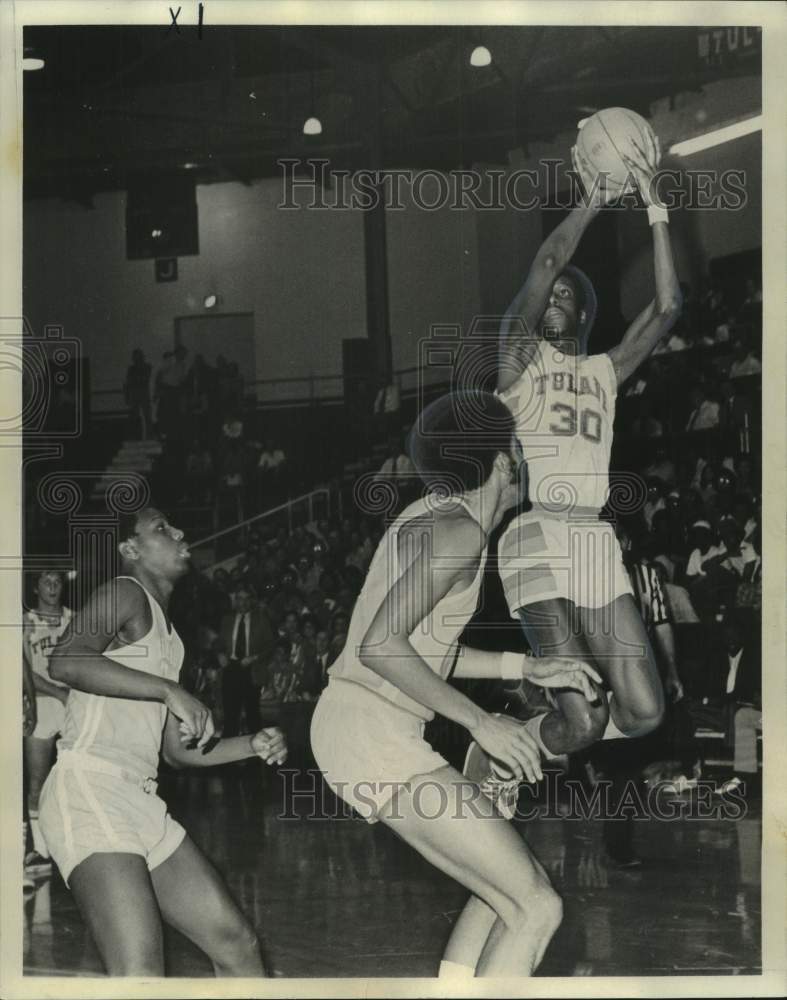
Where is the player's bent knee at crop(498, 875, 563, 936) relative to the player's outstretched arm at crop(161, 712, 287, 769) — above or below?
below

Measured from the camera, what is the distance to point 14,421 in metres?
4.30

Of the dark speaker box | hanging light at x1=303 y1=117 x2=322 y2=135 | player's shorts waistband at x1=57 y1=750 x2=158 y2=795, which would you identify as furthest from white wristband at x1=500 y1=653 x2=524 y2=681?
hanging light at x1=303 y1=117 x2=322 y2=135

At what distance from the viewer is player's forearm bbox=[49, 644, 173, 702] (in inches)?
158

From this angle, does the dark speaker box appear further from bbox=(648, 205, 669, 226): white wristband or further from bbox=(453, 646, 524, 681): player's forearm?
bbox=(453, 646, 524, 681): player's forearm

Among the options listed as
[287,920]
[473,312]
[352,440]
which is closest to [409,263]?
[473,312]

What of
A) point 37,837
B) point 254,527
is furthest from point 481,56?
point 37,837

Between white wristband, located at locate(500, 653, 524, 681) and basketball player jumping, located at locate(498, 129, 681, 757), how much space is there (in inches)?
3.9

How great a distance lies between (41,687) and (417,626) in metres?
1.35

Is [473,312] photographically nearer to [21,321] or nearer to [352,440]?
[352,440]

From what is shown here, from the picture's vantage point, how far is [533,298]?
4.25 meters

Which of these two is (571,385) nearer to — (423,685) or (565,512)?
(565,512)

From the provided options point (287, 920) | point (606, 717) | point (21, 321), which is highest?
point (21, 321)

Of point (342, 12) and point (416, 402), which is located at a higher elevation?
point (342, 12)

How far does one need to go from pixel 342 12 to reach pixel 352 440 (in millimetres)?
1538
